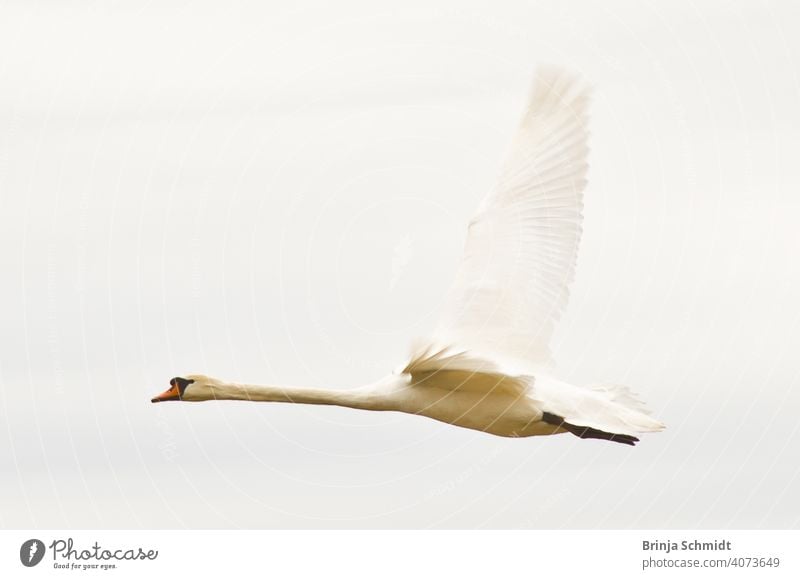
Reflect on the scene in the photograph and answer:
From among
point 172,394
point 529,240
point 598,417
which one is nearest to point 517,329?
point 529,240

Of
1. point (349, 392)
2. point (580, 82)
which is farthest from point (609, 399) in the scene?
point (580, 82)

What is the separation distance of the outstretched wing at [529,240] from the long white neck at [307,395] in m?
1.16

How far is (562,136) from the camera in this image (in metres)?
25.0

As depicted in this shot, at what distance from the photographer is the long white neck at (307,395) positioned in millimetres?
22031

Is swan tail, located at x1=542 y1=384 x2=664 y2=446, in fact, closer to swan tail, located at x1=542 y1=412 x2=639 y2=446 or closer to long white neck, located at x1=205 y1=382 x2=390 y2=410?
swan tail, located at x1=542 y1=412 x2=639 y2=446

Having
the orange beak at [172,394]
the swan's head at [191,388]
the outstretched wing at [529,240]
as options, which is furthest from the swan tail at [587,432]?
the orange beak at [172,394]

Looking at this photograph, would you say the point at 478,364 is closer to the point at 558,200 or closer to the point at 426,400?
the point at 426,400

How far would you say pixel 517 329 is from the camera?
23.4 m

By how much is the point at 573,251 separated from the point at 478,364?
13.2 feet

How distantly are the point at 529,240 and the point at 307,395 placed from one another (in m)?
4.16

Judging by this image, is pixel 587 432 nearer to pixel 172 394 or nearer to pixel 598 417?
pixel 598 417

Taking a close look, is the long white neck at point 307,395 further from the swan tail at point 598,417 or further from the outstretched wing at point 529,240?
the swan tail at point 598,417

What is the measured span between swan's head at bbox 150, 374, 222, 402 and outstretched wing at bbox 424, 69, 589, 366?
→ 123 inches

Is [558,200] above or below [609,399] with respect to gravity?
above
